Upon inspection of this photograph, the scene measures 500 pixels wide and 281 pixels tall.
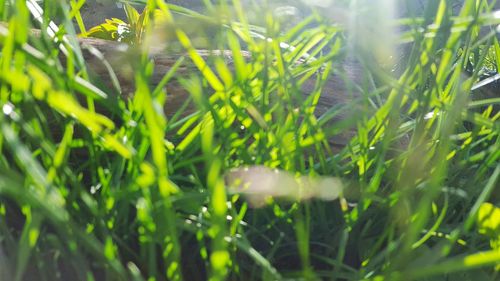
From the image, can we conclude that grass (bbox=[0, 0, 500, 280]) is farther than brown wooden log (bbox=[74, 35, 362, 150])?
No

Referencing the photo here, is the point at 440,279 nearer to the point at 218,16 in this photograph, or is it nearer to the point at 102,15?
the point at 218,16

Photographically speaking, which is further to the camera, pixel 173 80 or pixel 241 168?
pixel 173 80

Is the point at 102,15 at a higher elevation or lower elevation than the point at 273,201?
lower

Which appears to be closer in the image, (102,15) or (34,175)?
(34,175)

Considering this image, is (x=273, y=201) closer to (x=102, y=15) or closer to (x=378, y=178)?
(x=378, y=178)

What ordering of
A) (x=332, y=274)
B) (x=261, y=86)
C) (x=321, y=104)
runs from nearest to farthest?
1. (x=332, y=274)
2. (x=261, y=86)
3. (x=321, y=104)

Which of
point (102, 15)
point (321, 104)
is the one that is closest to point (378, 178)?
point (321, 104)

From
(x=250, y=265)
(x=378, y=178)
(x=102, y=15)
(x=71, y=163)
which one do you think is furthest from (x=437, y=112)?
(x=102, y=15)

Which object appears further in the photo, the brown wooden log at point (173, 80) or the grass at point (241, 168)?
the brown wooden log at point (173, 80)

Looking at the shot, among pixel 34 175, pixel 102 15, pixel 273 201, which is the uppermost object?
pixel 34 175

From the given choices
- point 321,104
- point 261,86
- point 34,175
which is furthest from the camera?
point 321,104
